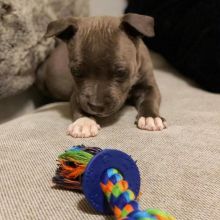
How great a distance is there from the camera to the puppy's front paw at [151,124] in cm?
173

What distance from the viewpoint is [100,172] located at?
1076mm

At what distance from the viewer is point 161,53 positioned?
9.42 feet

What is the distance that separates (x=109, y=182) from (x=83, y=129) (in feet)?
2.18

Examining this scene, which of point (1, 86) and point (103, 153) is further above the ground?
point (103, 153)

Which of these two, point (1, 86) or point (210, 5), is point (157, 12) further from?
point (1, 86)

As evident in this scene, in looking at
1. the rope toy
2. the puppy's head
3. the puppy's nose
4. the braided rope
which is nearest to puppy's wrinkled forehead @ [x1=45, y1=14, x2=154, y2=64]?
the puppy's head

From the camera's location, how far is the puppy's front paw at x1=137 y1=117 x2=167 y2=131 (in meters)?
1.73

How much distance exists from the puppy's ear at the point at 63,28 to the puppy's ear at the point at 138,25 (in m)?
0.24

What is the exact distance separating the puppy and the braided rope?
0.62 metres

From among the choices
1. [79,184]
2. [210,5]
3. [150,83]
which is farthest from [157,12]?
[79,184]

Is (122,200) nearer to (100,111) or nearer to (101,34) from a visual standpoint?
(100,111)

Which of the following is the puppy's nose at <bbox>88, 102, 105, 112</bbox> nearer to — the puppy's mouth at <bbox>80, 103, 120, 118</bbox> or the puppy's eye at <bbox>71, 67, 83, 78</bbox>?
the puppy's mouth at <bbox>80, 103, 120, 118</bbox>

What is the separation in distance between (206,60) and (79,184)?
1.43 m

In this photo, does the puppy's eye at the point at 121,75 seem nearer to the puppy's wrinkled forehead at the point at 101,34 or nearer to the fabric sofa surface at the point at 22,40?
the puppy's wrinkled forehead at the point at 101,34
